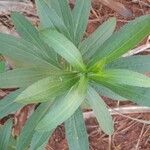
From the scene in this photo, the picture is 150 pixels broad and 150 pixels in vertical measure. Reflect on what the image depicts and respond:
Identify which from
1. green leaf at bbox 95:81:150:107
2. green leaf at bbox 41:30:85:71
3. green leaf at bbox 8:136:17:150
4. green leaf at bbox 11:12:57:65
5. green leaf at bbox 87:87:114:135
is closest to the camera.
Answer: green leaf at bbox 41:30:85:71

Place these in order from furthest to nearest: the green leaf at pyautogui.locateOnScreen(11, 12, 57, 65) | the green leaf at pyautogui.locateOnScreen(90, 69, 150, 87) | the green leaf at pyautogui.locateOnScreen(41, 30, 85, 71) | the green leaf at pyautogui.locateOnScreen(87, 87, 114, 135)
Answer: the green leaf at pyautogui.locateOnScreen(11, 12, 57, 65)
the green leaf at pyautogui.locateOnScreen(87, 87, 114, 135)
the green leaf at pyautogui.locateOnScreen(41, 30, 85, 71)
the green leaf at pyautogui.locateOnScreen(90, 69, 150, 87)

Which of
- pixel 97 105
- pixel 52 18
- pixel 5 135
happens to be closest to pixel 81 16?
pixel 52 18

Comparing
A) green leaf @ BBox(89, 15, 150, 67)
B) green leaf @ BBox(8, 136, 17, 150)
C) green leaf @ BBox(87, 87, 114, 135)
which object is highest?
green leaf @ BBox(89, 15, 150, 67)

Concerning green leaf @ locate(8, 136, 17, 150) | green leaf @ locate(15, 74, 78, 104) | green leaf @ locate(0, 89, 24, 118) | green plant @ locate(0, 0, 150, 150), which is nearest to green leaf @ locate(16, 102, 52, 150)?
green plant @ locate(0, 0, 150, 150)

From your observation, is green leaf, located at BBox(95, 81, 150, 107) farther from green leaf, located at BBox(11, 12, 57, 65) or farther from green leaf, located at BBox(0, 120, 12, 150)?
green leaf, located at BBox(0, 120, 12, 150)

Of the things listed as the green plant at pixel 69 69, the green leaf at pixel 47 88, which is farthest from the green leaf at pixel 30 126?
A: the green leaf at pixel 47 88

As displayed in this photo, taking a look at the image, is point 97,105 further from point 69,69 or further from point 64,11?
point 64,11

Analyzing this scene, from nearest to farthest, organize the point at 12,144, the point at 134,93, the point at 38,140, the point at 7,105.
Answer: the point at 134,93
the point at 38,140
the point at 7,105
the point at 12,144
